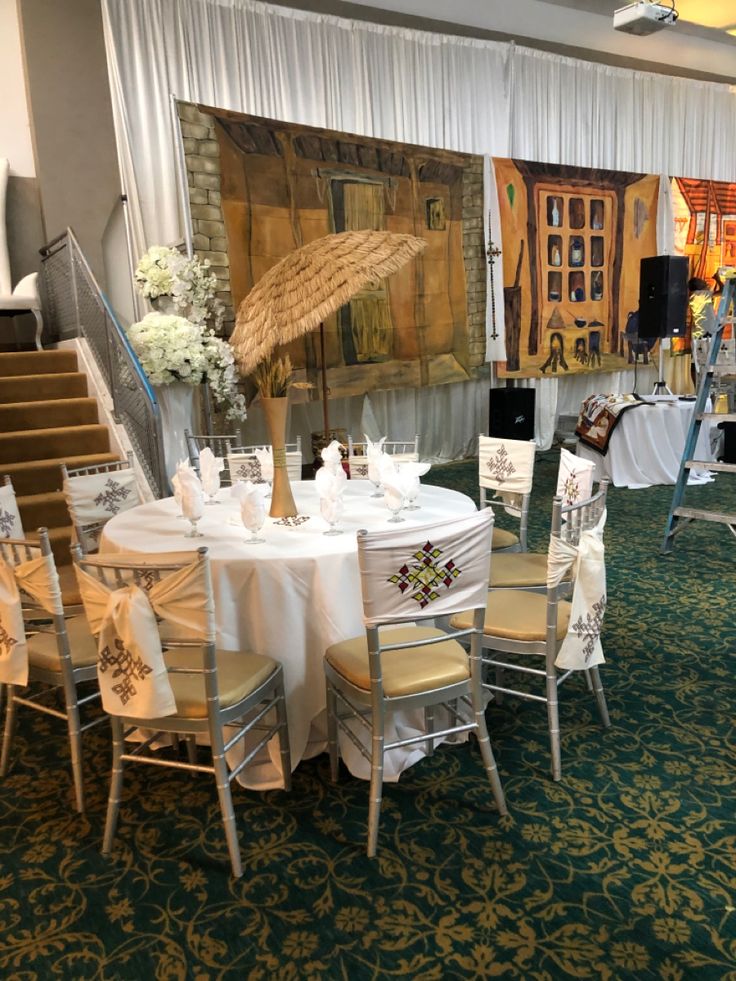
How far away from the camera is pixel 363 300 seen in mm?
7594

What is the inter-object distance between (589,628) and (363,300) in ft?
18.5

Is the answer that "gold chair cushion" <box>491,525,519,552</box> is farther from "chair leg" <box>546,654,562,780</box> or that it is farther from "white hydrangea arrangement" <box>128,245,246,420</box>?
"white hydrangea arrangement" <box>128,245,246,420</box>

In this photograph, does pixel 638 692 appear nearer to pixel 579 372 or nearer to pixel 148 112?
Result: pixel 148 112

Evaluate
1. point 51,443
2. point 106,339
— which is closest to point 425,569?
point 51,443

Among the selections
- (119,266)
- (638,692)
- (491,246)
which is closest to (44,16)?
(119,266)

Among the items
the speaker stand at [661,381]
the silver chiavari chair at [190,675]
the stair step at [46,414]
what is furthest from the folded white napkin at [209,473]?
the speaker stand at [661,381]

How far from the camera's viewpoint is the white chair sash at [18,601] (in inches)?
90.0

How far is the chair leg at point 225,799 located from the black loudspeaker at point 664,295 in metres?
7.31

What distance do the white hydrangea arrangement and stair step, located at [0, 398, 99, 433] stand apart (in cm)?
67

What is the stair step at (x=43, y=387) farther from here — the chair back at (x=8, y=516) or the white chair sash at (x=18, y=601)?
the white chair sash at (x=18, y=601)

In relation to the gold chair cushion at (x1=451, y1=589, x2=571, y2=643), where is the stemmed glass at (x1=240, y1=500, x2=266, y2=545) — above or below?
above

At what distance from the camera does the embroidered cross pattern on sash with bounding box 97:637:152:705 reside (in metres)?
2.03

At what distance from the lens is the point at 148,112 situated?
21.6 feet

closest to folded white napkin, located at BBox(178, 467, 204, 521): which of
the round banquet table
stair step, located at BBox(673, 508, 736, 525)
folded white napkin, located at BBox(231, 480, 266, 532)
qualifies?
the round banquet table
